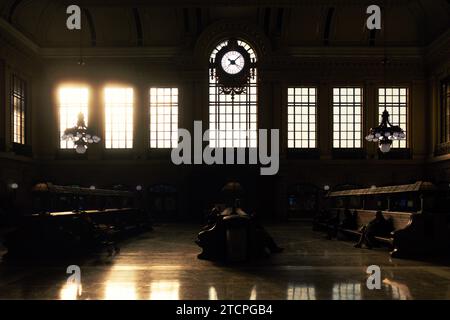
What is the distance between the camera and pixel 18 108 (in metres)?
26.2

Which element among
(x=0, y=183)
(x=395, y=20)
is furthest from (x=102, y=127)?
(x=395, y=20)

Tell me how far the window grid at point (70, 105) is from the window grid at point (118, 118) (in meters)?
1.23

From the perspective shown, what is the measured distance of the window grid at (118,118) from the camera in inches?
1138

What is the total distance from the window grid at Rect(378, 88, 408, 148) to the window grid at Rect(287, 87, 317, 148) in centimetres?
367

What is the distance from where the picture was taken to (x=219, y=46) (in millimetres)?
28734

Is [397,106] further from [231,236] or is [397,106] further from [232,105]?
[231,236]

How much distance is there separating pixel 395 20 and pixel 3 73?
66.6ft

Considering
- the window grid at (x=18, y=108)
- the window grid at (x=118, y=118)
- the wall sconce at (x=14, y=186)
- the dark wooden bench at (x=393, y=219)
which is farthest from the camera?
the window grid at (x=118, y=118)

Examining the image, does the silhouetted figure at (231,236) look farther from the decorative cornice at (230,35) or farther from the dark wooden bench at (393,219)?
the decorative cornice at (230,35)

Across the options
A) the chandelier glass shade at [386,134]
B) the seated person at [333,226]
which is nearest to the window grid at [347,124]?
the seated person at [333,226]

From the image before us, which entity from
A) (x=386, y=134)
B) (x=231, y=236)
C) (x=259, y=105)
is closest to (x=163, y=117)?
(x=259, y=105)

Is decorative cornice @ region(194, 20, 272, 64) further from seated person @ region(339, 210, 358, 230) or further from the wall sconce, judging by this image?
seated person @ region(339, 210, 358, 230)
